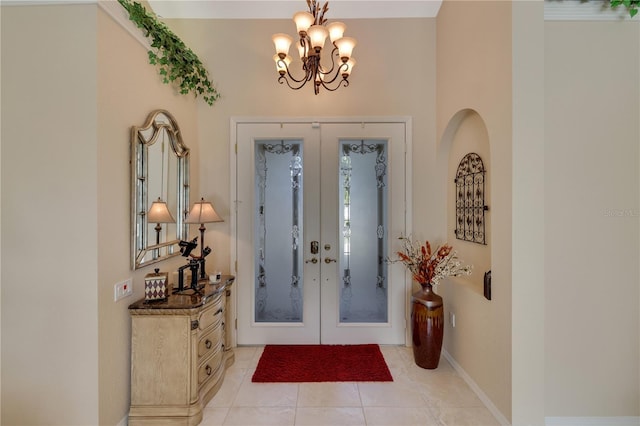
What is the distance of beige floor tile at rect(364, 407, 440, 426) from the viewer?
77.8 inches

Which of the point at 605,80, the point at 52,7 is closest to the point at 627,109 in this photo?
the point at 605,80

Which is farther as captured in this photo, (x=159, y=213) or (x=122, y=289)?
(x=159, y=213)

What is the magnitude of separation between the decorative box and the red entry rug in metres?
1.15

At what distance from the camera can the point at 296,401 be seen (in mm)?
2191

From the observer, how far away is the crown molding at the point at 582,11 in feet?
6.33

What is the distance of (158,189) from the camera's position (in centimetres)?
228

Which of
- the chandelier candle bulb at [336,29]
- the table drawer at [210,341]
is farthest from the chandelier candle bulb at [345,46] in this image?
the table drawer at [210,341]

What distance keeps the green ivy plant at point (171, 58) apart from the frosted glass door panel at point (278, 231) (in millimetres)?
807

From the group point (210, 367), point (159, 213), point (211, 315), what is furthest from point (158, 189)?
point (210, 367)

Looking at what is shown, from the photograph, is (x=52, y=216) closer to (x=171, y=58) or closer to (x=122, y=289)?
(x=122, y=289)

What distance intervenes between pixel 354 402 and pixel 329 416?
0.24 meters

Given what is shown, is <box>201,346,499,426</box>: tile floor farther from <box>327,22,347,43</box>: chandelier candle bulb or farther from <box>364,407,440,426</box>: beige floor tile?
<box>327,22,347,43</box>: chandelier candle bulb

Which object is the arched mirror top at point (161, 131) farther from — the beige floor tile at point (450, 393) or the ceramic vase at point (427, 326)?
the beige floor tile at point (450, 393)

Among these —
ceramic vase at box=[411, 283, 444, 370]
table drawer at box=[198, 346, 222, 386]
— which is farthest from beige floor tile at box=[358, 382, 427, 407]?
table drawer at box=[198, 346, 222, 386]
